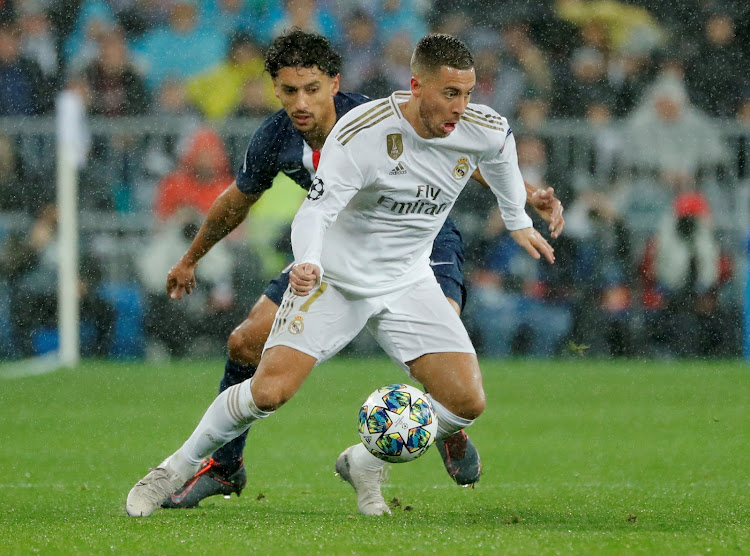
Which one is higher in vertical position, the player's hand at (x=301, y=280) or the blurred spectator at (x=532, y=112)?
the blurred spectator at (x=532, y=112)

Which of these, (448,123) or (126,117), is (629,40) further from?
(448,123)

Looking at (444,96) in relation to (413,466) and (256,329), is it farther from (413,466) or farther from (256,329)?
(413,466)

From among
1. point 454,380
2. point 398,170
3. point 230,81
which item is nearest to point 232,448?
point 454,380

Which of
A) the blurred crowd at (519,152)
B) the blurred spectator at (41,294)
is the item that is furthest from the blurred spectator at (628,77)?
the blurred spectator at (41,294)

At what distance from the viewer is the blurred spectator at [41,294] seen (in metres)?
13.1

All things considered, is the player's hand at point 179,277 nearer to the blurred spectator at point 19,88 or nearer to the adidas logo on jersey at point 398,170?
the adidas logo on jersey at point 398,170

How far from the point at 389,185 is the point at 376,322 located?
741mm

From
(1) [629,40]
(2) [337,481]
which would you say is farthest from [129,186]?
(2) [337,481]

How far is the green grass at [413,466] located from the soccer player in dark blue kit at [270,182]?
20 cm

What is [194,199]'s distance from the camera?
13.1m

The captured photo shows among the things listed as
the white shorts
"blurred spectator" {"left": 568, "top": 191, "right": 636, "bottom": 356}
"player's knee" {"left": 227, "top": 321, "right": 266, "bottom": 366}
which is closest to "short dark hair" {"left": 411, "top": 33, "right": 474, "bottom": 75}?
the white shorts

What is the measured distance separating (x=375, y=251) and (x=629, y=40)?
31.0ft

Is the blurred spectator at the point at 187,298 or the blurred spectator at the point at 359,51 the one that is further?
the blurred spectator at the point at 359,51

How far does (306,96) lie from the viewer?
246 inches
